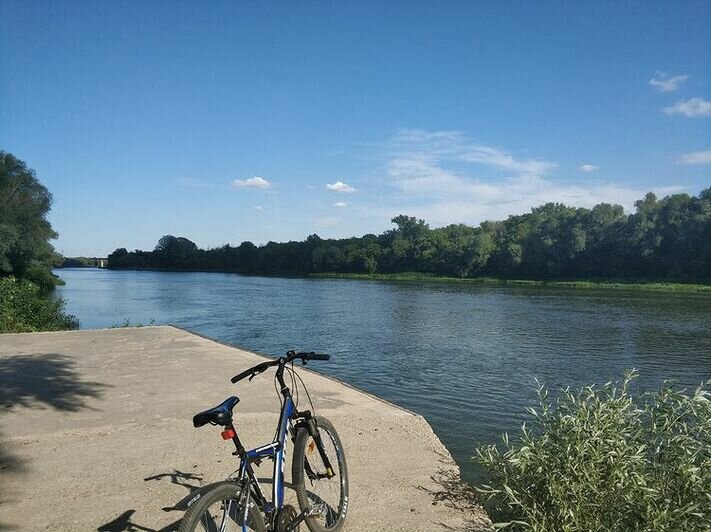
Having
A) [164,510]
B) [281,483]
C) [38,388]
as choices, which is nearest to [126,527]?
[164,510]

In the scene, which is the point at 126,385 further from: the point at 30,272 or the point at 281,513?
the point at 30,272

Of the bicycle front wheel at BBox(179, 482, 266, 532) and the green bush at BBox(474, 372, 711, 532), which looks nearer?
the bicycle front wheel at BBox(179, 482, 266, 532)

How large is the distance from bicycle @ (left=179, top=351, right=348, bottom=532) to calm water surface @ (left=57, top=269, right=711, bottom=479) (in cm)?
353

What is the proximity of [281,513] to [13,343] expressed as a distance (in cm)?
1112

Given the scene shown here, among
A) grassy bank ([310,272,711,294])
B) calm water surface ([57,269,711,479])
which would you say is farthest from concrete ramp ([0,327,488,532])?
grassy bank ([310,272,711,294])

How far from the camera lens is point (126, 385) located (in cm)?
808

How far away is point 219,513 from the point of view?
2.71 meters

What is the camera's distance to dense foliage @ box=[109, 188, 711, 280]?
62938 mm

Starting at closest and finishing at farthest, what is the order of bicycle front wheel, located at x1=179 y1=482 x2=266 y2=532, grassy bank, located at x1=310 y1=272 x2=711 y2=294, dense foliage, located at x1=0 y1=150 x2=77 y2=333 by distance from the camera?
1. bicycle front wheel, located at x1=179 y1=482 x2=266 y2=532
2. dense foliage, located at x1=0 y1=150 x2=77 y2=333
3. grassy bank, located at x1=310 y1=272 x2=711 y2=294

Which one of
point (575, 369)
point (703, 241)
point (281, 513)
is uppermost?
point (703, 241)

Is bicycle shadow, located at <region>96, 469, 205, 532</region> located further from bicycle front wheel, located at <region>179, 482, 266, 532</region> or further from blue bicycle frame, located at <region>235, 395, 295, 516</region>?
bicycle front wheel, located at <region>179, 482, 266, 532</region>

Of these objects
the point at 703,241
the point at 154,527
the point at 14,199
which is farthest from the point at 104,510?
the point at 703,241

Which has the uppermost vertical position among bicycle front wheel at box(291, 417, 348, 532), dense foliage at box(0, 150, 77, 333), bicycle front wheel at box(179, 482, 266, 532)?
dense foliage at box(0, 150, 77, 333)

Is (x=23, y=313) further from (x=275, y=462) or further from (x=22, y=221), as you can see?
(x=22, y=221)
